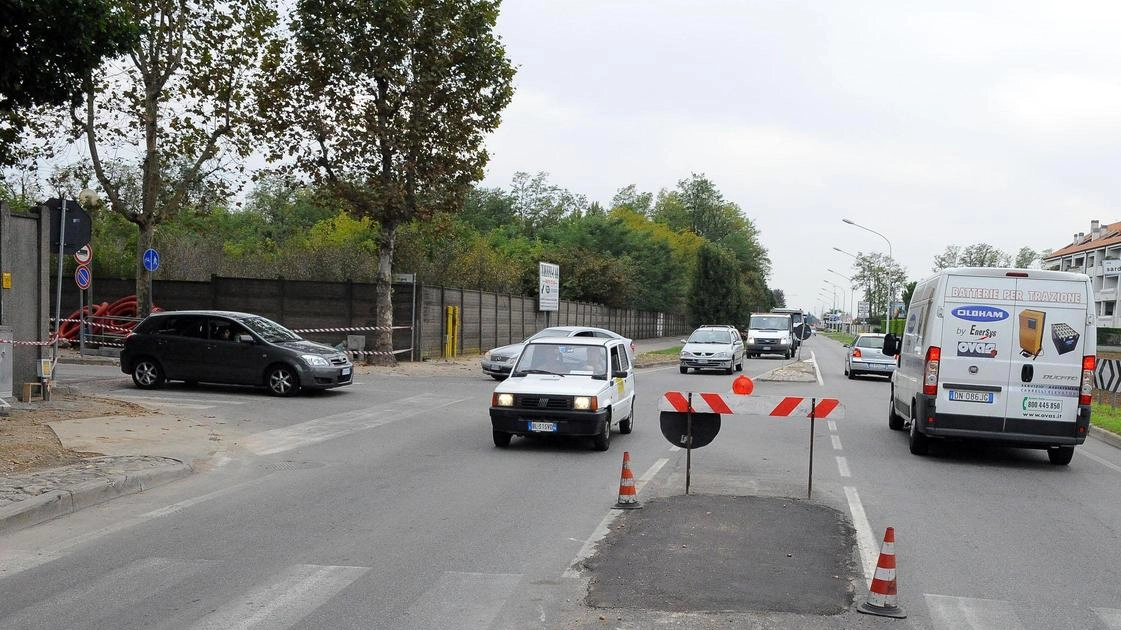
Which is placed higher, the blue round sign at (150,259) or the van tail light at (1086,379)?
the blue round sign at (150,259)

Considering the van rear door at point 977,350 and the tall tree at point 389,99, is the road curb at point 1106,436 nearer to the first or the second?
the van rear door at point 977,350

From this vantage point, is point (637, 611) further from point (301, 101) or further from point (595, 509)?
point (301, 101)

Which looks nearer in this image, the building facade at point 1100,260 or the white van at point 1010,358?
the white van at point 1010,358

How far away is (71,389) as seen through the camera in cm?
Result: 1748

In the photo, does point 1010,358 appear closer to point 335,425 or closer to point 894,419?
point 894,419

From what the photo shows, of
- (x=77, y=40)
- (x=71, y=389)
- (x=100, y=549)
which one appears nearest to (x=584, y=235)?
(x=71, y=389)

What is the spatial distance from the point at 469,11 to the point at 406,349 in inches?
420

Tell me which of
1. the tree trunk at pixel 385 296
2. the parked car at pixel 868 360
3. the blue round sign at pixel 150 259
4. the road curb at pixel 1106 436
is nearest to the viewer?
the road curb at pixel 1106 436

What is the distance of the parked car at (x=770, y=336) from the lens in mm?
47156

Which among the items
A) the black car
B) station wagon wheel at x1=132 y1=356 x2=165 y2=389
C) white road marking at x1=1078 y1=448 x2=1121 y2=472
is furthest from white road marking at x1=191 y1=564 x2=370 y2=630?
station wagon wheel at x1=132 y1=356 x2=165 y2=389

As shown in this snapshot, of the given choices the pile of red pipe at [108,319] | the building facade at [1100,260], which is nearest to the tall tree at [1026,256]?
the building facade at [1100,260]

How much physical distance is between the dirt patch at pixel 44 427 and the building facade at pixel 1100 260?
83373 mm

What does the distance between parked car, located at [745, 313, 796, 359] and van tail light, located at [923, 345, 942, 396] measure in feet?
115

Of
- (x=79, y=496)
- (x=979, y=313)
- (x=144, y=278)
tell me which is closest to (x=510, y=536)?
(x=79, y=496)
